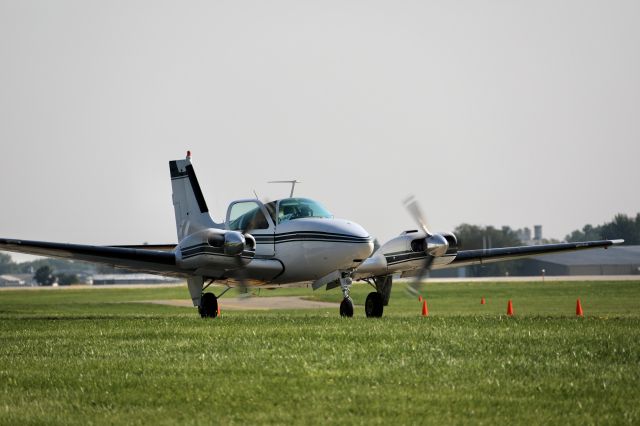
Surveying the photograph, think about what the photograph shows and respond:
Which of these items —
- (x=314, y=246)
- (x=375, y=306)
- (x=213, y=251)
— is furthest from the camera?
(x=375, y=306)

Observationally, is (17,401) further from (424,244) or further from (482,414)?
(424,244)

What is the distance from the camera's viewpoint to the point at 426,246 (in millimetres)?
30703

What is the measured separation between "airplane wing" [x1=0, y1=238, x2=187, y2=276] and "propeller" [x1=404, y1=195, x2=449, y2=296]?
6882 mm

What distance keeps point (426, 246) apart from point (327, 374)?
15.9 m

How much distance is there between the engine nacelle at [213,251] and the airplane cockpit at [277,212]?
5.54ft

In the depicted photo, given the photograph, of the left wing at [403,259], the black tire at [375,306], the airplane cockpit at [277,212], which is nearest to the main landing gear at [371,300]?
the black tire at [375,306]

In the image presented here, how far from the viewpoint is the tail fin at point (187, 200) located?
3400 cm

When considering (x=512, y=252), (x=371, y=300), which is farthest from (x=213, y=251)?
(x=512, y=252)

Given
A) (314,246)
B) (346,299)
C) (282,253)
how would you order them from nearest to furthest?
(314,246) → (346,299) → (282,253)

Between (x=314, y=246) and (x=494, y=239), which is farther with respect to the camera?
(x=494, y=239)

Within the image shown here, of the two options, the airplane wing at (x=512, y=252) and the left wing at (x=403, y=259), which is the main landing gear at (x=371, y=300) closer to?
the left wing at (x=403, y=259)

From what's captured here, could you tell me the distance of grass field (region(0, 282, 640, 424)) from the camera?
1255cm

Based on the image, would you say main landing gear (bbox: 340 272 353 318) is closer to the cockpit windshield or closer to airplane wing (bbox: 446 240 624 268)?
the cockpit windshield

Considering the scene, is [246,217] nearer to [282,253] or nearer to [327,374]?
[282,253]
